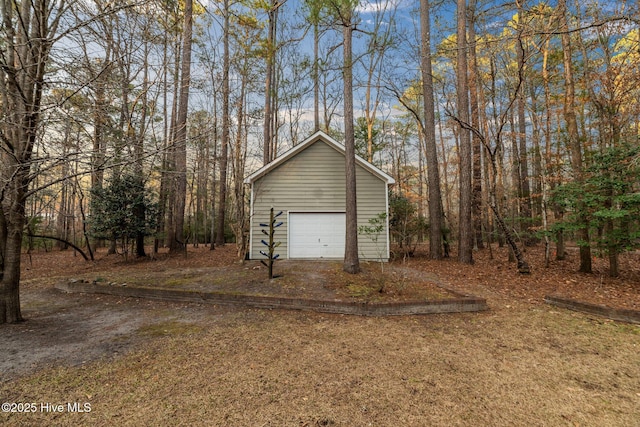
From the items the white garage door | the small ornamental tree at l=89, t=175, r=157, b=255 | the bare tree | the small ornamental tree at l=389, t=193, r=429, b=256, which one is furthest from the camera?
the small ornamental tree at l=389, t=193, r=429, b=256

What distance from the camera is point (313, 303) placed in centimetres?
487

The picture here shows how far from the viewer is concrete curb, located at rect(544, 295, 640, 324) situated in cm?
400

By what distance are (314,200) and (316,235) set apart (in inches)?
53.0

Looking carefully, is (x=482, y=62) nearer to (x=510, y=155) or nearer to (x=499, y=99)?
(x=499, y=99)

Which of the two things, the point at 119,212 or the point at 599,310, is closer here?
the point at 599,310

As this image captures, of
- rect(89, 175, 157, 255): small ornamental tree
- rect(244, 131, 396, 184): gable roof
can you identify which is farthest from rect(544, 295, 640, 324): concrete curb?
rect(89, 175, 157, 255): small ornamental tree

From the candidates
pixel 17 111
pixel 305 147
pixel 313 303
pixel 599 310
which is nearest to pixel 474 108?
pixel 305 147

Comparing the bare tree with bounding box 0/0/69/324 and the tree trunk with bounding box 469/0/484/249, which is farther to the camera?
→ the tree trunk with bounding box 469/0/484/249

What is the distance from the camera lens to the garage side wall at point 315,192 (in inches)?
393

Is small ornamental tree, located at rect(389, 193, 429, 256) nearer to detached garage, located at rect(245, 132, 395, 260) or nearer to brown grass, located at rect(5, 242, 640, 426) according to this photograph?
detached garage, located at rect(245, 132, 395, 260)

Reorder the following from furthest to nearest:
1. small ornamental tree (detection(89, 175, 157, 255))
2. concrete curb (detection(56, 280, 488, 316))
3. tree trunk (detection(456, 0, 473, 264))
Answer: small ornamental tree (detection(89, 175, 157, 255)), tree trunk (detection(456, 0, 473, 264)), concrete curb (detection(56, 280, 488, 316))

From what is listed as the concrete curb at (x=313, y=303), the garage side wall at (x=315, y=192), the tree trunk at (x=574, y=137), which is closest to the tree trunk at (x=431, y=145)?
the garage side wall at (x=315, y=192)

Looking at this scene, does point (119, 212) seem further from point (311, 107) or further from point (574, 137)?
point (574, 137)

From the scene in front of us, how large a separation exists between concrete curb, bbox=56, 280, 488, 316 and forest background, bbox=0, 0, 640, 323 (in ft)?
6.39
